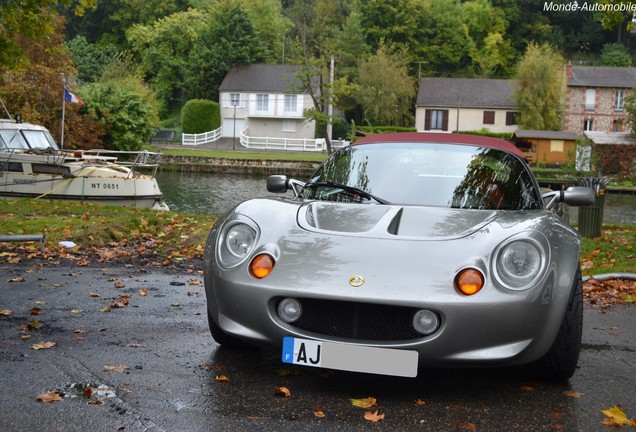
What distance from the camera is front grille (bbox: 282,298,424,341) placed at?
3.70 m

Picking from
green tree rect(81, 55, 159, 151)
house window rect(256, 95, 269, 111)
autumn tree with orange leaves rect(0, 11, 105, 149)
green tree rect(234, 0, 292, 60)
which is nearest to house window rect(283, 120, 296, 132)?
house window rect(256, 95, 269, 111)

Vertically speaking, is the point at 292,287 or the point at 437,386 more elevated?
the point at 292,287

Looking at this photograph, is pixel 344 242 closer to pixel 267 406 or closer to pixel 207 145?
pixel 267 406

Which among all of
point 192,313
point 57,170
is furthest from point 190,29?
point 192,313

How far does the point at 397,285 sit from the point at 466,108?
245ft

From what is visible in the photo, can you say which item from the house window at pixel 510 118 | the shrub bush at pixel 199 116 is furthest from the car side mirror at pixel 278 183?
the house window at pixel 510 118

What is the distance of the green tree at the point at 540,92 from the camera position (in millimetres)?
68750

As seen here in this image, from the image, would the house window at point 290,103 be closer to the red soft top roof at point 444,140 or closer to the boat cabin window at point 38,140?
the boat cabin window at point 38,140

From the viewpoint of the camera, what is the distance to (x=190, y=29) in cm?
8181

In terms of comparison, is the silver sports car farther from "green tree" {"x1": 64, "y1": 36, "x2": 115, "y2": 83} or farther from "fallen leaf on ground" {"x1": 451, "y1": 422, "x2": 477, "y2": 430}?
"green tree" {"x1": 64, "y1": 36, "x2": 115, "y2": 83}

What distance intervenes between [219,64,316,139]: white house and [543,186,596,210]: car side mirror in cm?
6752

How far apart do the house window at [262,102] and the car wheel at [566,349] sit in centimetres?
7076

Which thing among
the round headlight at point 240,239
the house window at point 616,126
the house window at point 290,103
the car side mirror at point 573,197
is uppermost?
the house window at point 290,103

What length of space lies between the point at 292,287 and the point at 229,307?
428mm
